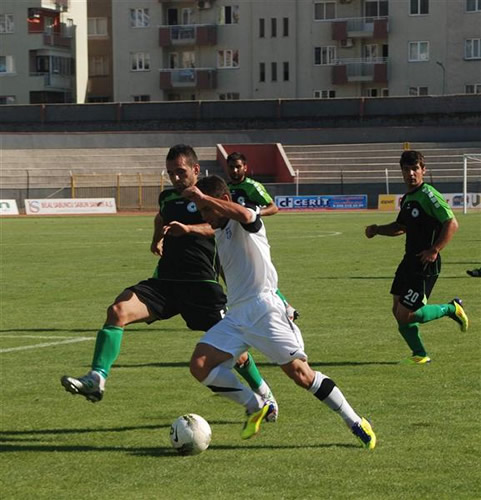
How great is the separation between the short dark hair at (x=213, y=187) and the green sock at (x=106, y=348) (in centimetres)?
185

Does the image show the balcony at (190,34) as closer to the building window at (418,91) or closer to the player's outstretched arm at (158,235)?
the building window at (418,91)

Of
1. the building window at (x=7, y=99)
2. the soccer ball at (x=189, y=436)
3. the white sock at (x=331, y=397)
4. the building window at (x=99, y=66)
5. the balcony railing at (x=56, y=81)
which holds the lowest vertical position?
the soccer ball at (x=189, y=436)

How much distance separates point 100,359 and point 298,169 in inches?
2277

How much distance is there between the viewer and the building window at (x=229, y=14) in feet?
286

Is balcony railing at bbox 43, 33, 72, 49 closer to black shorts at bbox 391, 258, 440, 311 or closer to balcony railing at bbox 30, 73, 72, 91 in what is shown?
balcony railing at bbox 30, 73, 72, 91

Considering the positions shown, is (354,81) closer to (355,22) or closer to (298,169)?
(355,22)

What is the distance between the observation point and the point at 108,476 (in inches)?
300

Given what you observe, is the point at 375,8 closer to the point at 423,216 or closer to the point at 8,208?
the point at 8,208

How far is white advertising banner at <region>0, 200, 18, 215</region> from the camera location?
5910 centimetres

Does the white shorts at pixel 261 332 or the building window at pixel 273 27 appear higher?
the building window at pixel 273 27

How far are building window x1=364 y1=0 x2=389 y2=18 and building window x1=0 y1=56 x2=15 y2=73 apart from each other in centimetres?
2708

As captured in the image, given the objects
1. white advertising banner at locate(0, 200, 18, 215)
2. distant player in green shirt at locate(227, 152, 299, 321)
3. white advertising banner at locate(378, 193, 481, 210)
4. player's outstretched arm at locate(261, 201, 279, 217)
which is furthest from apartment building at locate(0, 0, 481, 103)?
player's outstretched arm at locate(261, 201, 279, 217)

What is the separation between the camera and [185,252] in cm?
1045

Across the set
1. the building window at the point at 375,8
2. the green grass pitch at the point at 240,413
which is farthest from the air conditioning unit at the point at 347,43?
the green grass pitch at the point at 240,413
